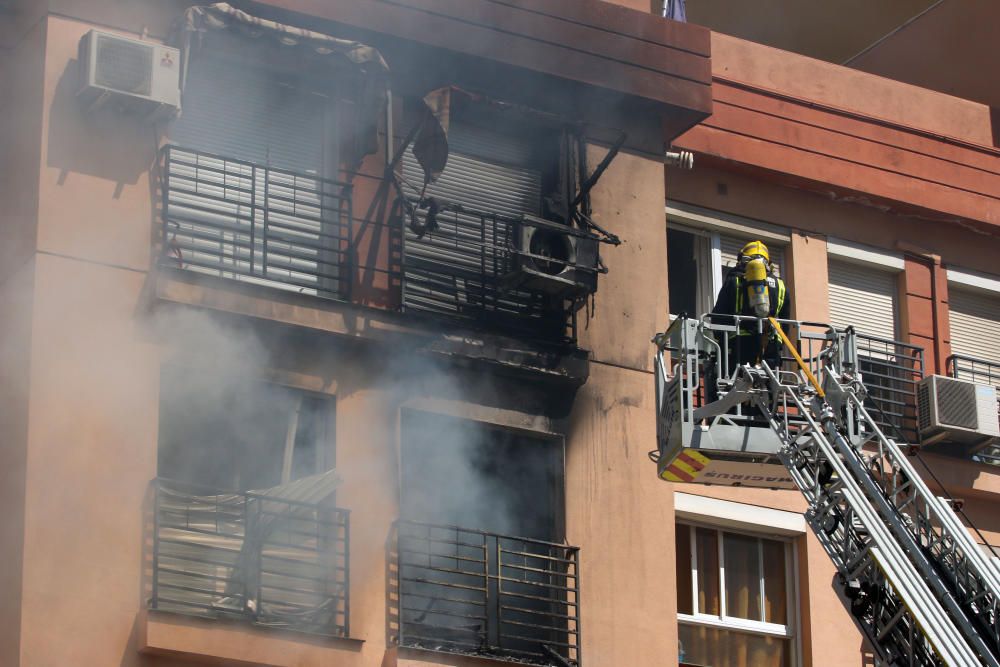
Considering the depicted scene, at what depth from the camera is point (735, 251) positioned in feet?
66.1

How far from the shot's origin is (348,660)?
1575 centimetres

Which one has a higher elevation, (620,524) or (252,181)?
(252,181)

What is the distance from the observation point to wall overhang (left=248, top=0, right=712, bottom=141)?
17953 mm

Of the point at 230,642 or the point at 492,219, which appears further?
the point at 492,219

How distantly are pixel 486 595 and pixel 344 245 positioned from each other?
3.18 meters

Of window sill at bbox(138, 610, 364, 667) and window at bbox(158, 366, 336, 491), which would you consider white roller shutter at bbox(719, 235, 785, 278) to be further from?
window sill at bbox(138, 610, 364, 667)

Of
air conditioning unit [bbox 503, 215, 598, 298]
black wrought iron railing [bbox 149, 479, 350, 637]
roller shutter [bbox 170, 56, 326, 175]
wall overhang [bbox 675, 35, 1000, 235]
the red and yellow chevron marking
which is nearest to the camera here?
black wrought iron railing [bbox 149, 479, 350, 637]

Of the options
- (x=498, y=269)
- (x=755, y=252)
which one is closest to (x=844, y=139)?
(x=498, y=269)

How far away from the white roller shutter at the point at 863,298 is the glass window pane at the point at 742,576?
109 inches

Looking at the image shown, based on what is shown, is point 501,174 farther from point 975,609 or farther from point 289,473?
point 975,609

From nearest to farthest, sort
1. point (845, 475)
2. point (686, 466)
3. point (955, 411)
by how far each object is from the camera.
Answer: point (845, 475) < point (686, 466) < point (955, 411)

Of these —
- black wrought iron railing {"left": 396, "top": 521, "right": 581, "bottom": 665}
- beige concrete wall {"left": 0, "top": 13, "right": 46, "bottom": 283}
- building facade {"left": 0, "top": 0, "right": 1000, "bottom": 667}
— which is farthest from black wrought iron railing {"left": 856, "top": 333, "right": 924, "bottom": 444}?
beige concrete wall {"left": 0, "top": 13, "right": 46, "bottom": 283}

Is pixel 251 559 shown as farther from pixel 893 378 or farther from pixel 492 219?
pixel 893 378

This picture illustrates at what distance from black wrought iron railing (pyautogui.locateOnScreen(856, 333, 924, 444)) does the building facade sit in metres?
0.08
